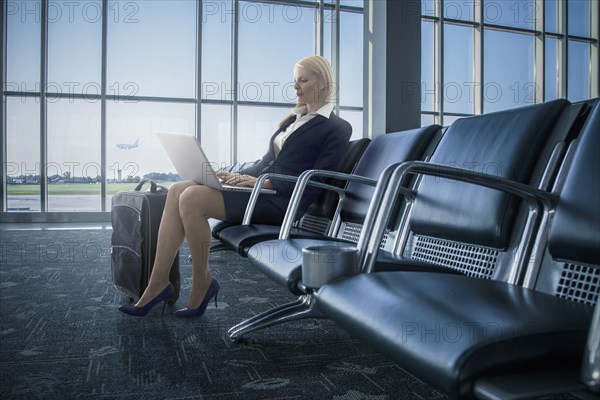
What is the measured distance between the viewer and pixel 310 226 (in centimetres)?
211

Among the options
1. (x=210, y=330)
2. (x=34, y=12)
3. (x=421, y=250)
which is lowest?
(x=210, y=330)

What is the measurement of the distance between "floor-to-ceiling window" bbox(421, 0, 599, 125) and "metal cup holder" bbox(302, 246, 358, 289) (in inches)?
215

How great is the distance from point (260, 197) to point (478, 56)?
5.30 m

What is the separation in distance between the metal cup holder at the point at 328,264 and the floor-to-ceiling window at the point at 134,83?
5.09 meters

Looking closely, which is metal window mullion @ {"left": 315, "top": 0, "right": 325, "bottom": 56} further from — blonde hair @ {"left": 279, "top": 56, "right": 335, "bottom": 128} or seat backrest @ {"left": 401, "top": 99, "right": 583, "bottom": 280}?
seat backrest @ {"left": 401, "top": 99, "right": 583, "bottom": 280}

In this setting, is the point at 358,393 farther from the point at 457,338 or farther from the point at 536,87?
the point at 536,87

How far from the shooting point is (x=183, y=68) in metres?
5.80

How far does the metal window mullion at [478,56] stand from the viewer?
616 centimetres

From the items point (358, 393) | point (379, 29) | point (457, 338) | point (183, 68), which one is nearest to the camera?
point (457, 338)

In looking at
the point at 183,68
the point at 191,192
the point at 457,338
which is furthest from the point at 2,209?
the point at 457,338

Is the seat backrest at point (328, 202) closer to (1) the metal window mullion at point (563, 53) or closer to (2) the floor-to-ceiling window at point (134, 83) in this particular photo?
(2) the floor-to-ceiling window at point (134, 83)

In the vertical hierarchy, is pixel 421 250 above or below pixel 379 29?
below

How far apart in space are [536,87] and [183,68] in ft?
14.4

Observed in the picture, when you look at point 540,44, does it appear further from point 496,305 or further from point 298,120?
point 496,305
